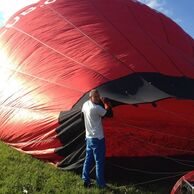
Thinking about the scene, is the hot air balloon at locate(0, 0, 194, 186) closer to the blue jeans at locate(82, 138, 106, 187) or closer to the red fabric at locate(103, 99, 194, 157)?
the red fabric at locate(103, 99, 194, 157)

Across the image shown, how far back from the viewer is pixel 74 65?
7770 mm

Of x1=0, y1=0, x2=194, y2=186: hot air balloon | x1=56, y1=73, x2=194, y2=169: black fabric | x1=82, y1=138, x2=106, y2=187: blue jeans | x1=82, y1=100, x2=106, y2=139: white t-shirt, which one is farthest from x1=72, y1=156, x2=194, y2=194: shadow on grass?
x1=82, y1=100, x2=106, y2=139: white t-shirt

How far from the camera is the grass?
6.25 meters

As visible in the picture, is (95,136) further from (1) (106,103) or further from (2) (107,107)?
(1) (106,103)

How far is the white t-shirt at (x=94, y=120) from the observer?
6305 millimetres

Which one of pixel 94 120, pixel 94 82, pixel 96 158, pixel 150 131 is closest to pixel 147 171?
pixel 150 131

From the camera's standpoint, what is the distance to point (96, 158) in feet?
20.7

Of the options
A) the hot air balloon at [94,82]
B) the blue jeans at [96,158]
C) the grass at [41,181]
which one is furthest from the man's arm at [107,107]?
the grass at [41,181]

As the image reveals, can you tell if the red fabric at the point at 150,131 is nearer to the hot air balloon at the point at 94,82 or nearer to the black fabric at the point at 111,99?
the hot air balloon at the point at 94,82

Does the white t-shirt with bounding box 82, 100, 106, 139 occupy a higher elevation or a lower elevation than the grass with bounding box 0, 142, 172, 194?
higher

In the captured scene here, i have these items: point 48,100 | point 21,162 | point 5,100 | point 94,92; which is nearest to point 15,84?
point 5,100

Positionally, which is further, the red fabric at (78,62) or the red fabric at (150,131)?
the red fabric at (78,62)

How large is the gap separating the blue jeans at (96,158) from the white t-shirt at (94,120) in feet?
0.26

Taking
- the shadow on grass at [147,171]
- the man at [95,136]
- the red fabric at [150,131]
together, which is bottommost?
the shadow on grass at [147,171]
